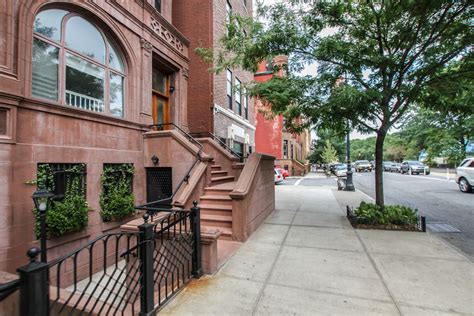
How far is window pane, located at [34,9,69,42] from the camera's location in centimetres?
517

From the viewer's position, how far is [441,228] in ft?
21.5

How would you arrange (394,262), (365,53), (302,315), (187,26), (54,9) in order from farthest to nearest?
(187,26), (365,53), (54,9), (394,262), (302,315)

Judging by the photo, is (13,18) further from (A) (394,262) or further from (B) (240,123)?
(B) (240,123)

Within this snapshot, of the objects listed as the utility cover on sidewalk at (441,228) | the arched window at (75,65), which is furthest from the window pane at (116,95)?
the utility cover on sidewalk at (441,228)

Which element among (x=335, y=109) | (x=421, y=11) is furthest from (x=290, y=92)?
(x=421, y=11)

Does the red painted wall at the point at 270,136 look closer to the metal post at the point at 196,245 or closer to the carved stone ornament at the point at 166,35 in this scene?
the carved stone ornament at the point at 166,35

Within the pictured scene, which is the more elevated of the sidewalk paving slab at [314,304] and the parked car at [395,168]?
the parked car at [395,168]

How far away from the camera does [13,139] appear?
14.4 ft

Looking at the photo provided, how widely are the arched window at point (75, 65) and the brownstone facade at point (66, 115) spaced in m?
0.04

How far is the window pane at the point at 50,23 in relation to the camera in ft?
17.0

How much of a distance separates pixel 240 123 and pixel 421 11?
1018 centimetres

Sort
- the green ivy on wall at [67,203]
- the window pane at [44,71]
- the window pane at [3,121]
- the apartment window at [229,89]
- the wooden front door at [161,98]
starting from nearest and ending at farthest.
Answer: the window pane at [3,121], the green ivy on wall at [67,203], the window pane at [44,71], the wooden front door at [161,98], the apartment window at [229,89]

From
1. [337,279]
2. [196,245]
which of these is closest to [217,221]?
[196,245]

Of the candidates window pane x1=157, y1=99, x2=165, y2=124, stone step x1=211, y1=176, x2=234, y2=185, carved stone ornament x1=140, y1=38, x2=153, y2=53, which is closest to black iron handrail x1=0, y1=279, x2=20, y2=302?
stone step x1=211, y1=176, x2=234, y2=185
